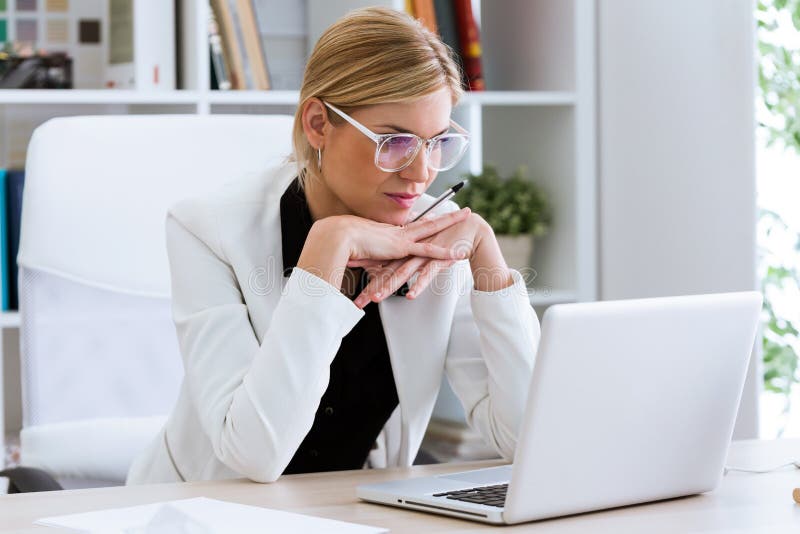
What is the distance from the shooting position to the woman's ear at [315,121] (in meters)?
1.48

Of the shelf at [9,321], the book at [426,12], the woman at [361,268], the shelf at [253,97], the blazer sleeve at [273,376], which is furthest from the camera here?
the book at [426,12]

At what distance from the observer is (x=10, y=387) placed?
8.38 feet

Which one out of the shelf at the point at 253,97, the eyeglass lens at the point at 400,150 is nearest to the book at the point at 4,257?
the shelf at the point at 253,97

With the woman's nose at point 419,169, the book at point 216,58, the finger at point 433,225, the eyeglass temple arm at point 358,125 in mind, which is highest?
the book at point 216,58

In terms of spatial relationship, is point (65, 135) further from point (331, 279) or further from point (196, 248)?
point (331, 279)

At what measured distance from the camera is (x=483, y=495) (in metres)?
1.07

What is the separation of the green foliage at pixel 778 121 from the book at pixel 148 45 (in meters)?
1.61

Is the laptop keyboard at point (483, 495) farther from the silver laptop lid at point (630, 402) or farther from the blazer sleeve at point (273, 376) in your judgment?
the blazer sleeve at point (273, 376)

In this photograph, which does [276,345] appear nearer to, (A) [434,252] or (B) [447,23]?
(A) [434,252]

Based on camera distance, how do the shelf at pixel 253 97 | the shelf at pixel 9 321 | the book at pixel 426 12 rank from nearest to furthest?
the shelf at pixel 9 321 → the shelf at pixel 253 97 → the book at pixel 426 12

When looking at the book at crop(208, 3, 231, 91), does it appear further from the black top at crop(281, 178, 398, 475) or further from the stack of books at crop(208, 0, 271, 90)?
the black top at crop(281, 178, 398, 475)

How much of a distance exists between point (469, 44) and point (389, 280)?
126 cm

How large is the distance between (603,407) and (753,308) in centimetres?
20

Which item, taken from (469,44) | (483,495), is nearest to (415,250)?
(483,495)
